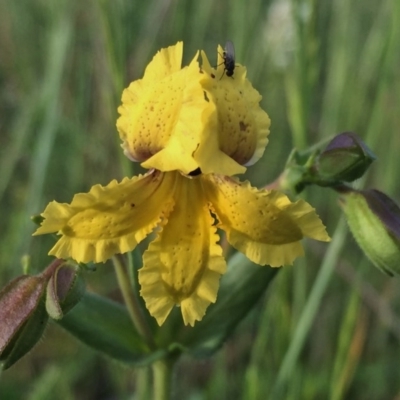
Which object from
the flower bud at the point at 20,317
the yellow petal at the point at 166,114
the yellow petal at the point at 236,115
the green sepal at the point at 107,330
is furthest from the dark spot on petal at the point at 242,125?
the green sepal at the point at 107,330

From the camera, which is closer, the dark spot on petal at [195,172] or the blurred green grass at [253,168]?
the dark spot on petal at [195,172]

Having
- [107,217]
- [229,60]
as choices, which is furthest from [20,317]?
[229,60]

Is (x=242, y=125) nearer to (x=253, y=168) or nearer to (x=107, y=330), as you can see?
(x=107, y=330)

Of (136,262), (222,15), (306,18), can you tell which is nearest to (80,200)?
(136,262)

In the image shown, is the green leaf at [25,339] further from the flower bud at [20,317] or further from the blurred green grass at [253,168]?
the blurred green grass at [253,168]

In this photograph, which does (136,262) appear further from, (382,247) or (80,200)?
(382,247)

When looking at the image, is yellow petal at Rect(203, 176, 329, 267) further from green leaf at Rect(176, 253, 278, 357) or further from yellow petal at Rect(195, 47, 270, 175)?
green leaf at Rect(176, 253, 278, 357)
